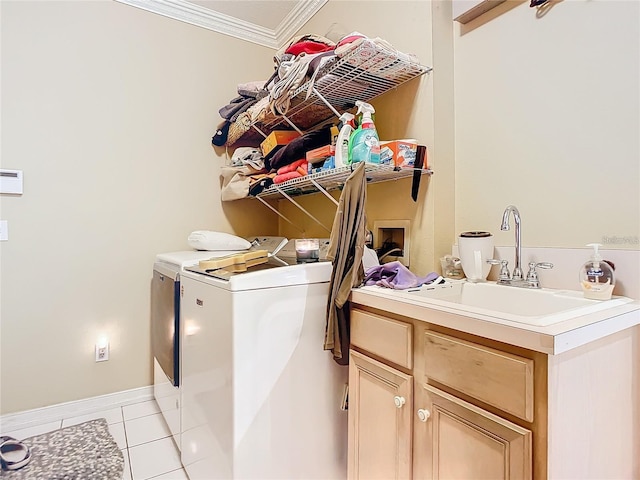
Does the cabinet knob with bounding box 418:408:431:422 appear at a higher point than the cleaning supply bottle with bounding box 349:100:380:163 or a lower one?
lower

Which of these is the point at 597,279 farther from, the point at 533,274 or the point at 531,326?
the point at 531,326

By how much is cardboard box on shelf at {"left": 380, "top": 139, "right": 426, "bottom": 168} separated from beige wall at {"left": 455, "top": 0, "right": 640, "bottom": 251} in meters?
0.28

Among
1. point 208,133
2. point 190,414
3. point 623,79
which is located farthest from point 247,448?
point 208,133

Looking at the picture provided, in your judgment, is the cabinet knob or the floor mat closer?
the cabinet knob

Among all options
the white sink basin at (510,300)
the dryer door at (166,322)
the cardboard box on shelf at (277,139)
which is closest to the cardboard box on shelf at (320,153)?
the cardboard box on shelf at (277,139)

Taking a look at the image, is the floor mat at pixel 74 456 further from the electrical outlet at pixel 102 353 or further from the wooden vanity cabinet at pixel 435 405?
the wooden vanity cabinet at pixel 435 405

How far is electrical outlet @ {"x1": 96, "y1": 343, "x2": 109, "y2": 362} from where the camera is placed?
2.26m

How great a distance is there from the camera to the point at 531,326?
31.4 inches

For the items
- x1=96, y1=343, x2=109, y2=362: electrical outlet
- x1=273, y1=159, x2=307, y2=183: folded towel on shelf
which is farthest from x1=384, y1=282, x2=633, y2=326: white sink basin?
x1=96, y1=343, x2=109, y2=362: electrical outlet

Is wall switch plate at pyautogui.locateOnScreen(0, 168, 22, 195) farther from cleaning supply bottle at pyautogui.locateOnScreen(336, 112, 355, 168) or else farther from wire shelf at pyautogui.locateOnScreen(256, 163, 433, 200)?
cleaning supply bottle at pyautogui.locateOnScreen(336, 112, 355, 168)

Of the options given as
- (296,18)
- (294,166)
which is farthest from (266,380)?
(296,18)

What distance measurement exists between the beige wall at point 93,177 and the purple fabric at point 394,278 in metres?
1.61

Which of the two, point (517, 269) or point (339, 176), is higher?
point (339, 176)

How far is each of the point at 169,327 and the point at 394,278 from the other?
1215 millimetres
